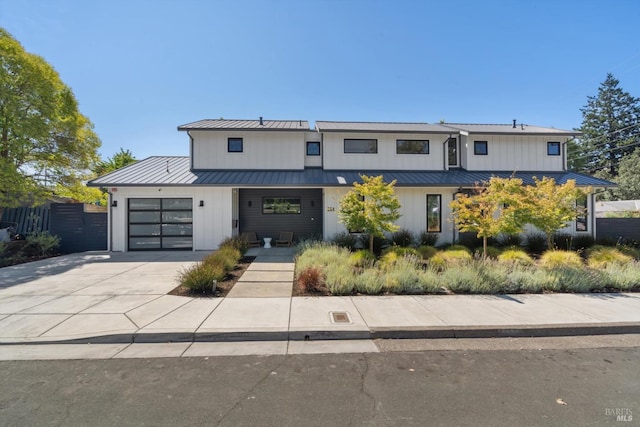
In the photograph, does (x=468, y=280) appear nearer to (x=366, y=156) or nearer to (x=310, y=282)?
(x=310, y=282)

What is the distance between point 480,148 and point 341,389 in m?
15.7

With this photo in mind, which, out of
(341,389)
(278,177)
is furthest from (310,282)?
(278,177)

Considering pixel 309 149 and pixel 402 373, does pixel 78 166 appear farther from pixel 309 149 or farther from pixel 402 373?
pixel 402 373

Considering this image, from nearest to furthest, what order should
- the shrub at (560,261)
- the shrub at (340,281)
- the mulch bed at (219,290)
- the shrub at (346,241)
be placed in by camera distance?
the mulch bed at (219,290) → the shrub at (340,281) → the shrub at (560,261) → the shrub at (346,241)

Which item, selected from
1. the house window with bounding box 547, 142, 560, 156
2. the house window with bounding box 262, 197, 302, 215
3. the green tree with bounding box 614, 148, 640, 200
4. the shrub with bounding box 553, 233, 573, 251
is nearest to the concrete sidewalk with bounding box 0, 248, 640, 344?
the shrub with bounding box 553, 233, 573, 251

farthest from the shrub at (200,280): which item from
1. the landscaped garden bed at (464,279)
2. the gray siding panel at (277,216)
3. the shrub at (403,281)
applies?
the gray siding panel at (277,216)

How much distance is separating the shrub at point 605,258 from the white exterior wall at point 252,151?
1212cm

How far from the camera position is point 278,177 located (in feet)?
43.4

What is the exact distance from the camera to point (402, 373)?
358cm

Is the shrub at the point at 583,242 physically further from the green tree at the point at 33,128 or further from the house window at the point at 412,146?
the green tree at the point at 33,128

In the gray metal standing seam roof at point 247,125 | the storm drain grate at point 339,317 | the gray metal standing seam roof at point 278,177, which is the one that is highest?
the gray metal standing seam roof at point 247,125

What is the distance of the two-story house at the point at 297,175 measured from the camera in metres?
12.8

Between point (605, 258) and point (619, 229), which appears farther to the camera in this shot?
point (619, 229)

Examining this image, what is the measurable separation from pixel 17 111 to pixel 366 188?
571 inches
